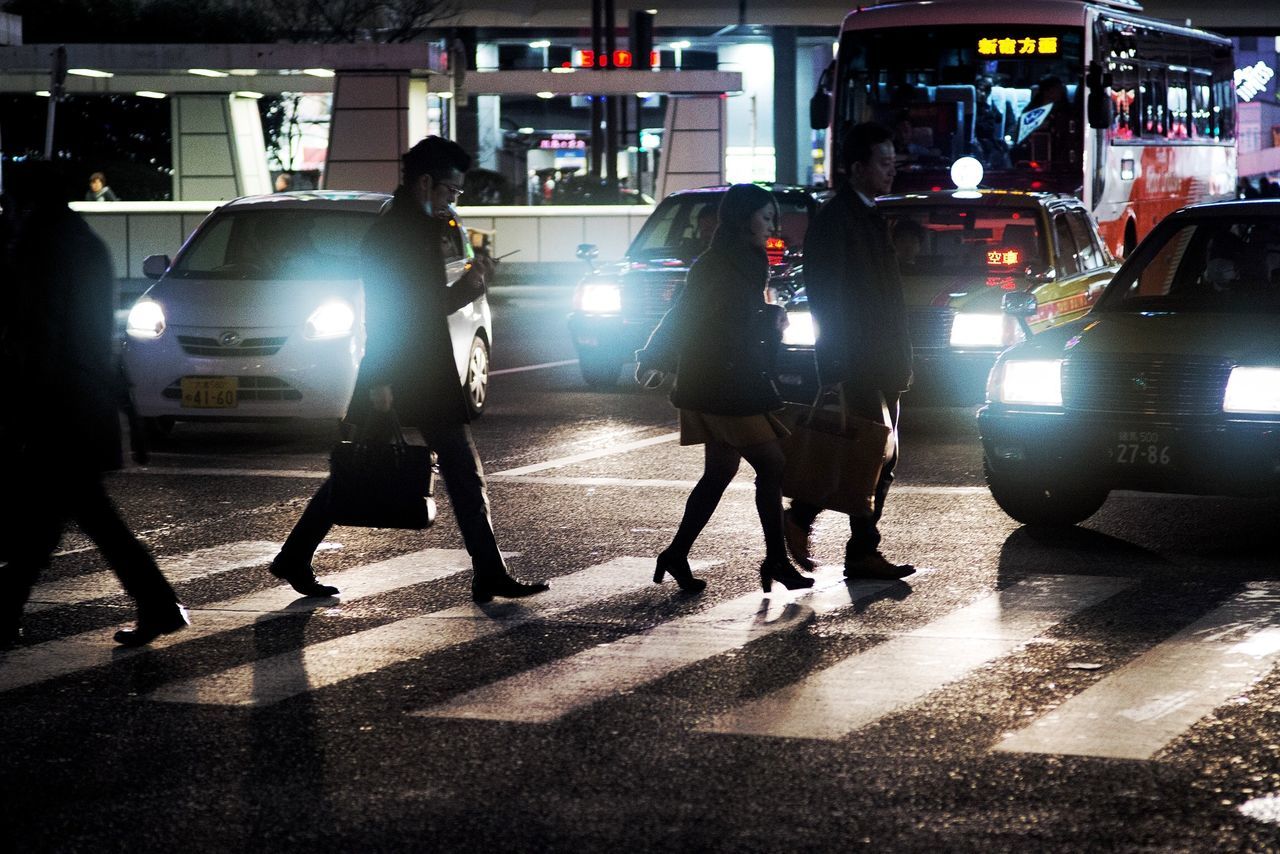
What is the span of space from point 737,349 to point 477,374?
24.2ft

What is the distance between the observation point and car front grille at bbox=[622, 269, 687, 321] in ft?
53.0

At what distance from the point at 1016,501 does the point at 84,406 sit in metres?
4.59

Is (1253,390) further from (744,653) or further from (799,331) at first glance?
(799,331)

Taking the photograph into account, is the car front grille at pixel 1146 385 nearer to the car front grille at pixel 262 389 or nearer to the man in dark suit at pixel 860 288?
the man in dark suit at pixel 860 288

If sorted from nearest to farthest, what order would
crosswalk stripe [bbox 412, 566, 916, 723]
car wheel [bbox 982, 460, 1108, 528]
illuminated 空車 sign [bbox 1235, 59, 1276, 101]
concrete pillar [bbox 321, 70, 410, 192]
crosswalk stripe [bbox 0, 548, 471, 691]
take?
crosswalk stripe [bbox 412, 566, 916, 723] → crosswalk stripe [bbox 0, 548, 471, 691] → car wheel [bbox 982, 460, 1108, 528] → concrete pillar [bbox 321, 70, 410, 192] → illuminated 空車 sign [bbox 1235, 59, 1276, 101]

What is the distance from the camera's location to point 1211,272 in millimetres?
9945

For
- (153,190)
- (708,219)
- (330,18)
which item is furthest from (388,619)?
(330,18)

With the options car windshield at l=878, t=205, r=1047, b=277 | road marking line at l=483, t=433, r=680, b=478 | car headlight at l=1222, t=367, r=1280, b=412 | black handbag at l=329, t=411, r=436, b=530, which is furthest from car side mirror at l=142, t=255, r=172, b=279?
car headlight at l=1222, t=367, r=1280, b=412

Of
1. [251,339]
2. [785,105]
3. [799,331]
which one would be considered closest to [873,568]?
[799,331]

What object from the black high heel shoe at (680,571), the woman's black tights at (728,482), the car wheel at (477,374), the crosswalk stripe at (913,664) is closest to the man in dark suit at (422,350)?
the black high heel shoe at (680,571)

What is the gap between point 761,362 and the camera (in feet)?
26.5

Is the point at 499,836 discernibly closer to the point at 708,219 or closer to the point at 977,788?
the point at 977,788

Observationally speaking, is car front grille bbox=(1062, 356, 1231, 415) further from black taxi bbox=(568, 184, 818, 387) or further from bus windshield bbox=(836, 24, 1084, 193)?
bus windshield bbox=(836, 24, 1084, 193)

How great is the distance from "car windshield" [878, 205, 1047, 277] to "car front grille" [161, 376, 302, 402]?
13.2 feet
